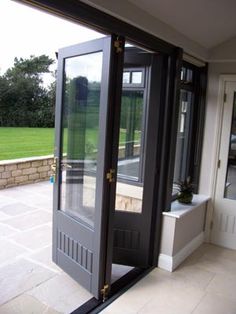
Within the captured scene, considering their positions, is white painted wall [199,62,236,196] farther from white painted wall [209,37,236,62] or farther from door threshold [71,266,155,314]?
door threshold [71,266,155,314]

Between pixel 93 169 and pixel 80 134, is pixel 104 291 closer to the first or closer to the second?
pixel 93 169

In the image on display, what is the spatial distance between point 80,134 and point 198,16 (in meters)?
1.45

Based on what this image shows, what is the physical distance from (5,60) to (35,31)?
1.30 meters

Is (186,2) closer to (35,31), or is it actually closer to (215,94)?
(215,94)

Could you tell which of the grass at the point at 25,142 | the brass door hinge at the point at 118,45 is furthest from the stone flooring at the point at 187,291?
the grass at the point at 25,142

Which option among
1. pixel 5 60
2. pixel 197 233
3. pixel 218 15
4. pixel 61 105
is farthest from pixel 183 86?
pixel 5 60

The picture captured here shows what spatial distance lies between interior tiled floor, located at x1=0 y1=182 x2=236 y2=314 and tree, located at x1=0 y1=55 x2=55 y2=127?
5.74 metres

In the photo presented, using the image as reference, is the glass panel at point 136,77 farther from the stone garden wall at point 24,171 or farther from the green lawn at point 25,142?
the green lawn at point 25,142

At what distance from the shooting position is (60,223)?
117 inches

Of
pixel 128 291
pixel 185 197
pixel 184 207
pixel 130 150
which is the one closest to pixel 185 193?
pixel 185 197

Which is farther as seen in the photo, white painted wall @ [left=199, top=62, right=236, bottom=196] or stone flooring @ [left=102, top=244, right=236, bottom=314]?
white painted wall @ [left=199, top=62, right=236, bottom=196]

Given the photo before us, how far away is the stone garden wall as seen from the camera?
19.4 ft

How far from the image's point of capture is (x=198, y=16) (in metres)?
2.79

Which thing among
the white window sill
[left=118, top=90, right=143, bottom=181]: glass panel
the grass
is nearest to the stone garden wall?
the grass
